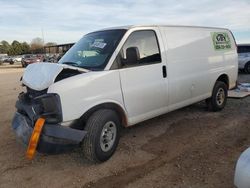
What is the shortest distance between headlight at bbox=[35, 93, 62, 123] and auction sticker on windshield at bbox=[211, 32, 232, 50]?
436cm

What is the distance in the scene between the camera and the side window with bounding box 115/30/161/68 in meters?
4.72

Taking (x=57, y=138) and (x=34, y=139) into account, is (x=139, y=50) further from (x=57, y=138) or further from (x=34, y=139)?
(x=34, y=139)

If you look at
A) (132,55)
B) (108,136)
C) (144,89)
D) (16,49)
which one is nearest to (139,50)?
(132,55)

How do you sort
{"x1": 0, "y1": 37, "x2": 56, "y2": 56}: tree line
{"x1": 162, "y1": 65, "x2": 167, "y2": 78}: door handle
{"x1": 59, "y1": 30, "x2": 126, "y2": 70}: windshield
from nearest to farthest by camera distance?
{"x1": 59, "y1": 30, "x2": 126, "y2": 70}: windshield → {"x1": 162, "y1": 65, "x2": 167, "y2": 78}: door handle → {"x1": 0, "y1": 37, "x2": 56, "y2": 56}: tree line

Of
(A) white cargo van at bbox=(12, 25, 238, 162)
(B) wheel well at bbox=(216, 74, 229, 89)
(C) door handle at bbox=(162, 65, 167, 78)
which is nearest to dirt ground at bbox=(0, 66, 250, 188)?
(A) white cargo van at bbox=(12, 25, 238, 162)

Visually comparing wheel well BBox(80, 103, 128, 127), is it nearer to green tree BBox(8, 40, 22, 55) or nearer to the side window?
the side window

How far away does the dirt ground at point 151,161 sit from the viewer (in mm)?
3867

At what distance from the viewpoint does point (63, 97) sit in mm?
3893

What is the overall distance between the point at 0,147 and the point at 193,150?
334 cm

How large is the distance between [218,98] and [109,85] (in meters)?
3.71

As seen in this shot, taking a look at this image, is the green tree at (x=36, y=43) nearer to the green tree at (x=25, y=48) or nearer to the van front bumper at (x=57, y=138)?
the green tree at (x=25, y=48)

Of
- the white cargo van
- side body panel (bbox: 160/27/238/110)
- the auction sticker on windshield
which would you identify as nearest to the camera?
the white cargo van

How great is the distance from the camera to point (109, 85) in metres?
4.43

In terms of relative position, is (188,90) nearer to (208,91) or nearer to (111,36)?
(208,91)
